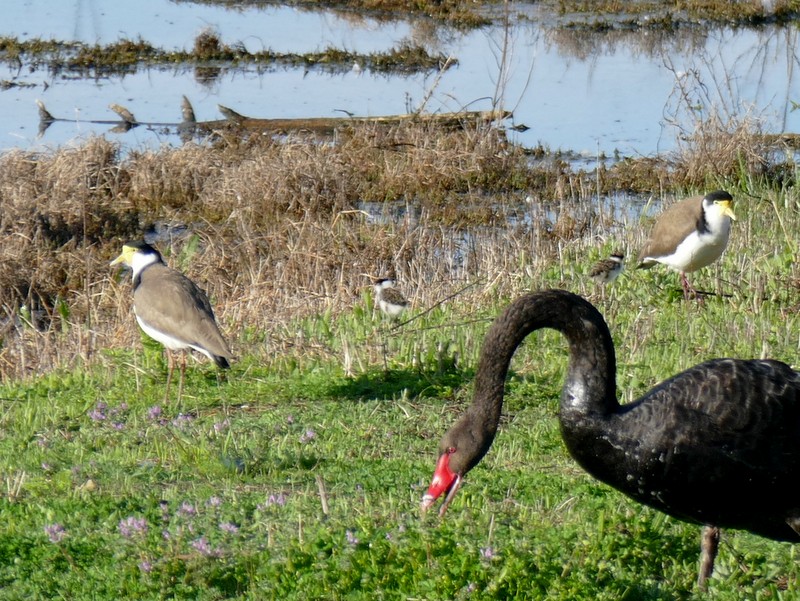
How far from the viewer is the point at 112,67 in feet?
95.8

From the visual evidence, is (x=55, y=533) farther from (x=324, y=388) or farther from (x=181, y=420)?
(x=324, y=388)

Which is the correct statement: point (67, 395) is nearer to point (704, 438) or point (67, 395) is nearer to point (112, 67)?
point (704, 438)

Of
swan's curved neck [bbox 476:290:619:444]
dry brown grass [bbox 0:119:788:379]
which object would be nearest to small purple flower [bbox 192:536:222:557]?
swan's curved neck [bbox 476:290:619:444]

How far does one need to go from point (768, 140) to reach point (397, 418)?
39.5 feet

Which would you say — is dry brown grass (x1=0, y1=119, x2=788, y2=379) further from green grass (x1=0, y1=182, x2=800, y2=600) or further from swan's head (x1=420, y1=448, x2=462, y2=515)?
swan's head (x1=420, y1=448, x2=462, y2=515)

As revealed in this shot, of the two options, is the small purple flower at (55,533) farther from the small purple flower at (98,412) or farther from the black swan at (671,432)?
the small purple flower at (98,412)

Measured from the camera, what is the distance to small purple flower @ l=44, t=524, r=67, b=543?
539 cm

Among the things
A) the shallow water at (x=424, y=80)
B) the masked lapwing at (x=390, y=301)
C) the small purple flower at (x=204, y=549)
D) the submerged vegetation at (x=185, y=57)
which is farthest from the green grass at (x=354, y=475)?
the submerged vegetation at (x=185, y=57)

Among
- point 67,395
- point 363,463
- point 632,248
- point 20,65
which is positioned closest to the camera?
point 363,463

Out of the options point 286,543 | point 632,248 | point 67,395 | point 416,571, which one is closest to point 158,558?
point 286,543

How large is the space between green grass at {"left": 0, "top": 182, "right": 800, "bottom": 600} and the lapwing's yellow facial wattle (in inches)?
22.8

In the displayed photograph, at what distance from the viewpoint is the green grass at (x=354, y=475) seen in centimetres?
502

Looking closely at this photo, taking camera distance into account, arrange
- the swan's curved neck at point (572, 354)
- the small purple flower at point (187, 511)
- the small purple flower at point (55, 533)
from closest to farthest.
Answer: the swan's curved neck at point (572, 354), the small purple flower at point (55, 533), the small purple flower at point (187, 511)

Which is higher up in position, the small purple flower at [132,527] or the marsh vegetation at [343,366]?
the small purple flower at [132,527]
